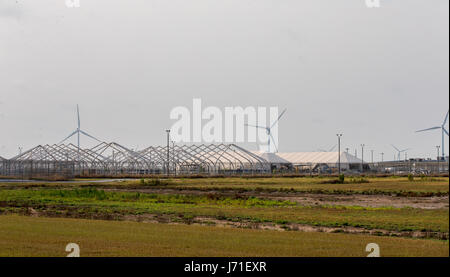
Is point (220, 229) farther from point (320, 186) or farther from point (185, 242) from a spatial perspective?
point (320, 186)

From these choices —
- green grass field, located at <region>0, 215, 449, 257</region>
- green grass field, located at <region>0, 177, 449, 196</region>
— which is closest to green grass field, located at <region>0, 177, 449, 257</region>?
green grass field, located at <region>0, 215, 449, 257</region>

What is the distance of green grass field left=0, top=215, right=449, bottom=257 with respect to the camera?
2014 cm

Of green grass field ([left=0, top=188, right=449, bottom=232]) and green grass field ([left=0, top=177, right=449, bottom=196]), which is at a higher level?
green grass field ([left=0, top=177, right=449, bottom=196])

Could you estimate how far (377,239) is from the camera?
24.5 metres

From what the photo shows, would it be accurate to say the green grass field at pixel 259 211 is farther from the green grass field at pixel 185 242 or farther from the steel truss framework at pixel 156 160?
the steel truss framework at pixel 156 160

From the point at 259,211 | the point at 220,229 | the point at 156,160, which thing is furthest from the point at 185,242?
the point at 156,160

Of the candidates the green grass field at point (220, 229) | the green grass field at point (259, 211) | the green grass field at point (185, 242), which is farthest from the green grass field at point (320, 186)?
the green grass field at point (185, 242)

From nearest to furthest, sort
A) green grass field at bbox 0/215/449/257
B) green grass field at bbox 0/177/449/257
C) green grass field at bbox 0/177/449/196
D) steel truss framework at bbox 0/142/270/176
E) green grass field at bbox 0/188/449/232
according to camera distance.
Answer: green grass field at bbox 0/215/449/257 < green grass field at bbox 0/177/449/257 < green grass field at bbox 0/188/449/232 < green grass field at bbox 0/177/449/196 < steel truss framework at bbox 0/142/270/176

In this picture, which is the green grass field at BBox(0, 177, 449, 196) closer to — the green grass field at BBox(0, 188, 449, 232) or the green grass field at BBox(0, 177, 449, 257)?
the green grass field at BBox(0, 177, 449, 257)

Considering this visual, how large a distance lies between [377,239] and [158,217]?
1440 centimetres

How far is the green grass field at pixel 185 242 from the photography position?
20.1m
